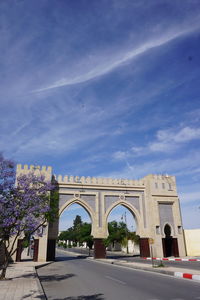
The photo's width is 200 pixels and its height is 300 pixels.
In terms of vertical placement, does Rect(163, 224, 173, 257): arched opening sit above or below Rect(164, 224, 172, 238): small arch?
below

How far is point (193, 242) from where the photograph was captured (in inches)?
1077

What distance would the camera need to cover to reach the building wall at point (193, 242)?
27203mm

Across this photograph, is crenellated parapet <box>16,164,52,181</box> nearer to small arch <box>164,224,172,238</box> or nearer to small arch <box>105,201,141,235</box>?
small arch <box>105,201,141,235</box>

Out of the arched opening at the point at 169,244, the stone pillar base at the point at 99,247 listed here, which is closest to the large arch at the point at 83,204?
the stone pillar base at the point at 99,247

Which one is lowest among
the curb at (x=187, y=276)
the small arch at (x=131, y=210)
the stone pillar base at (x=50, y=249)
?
the curb at (x=187, y=276)

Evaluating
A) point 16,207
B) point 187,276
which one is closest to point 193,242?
point 187,276

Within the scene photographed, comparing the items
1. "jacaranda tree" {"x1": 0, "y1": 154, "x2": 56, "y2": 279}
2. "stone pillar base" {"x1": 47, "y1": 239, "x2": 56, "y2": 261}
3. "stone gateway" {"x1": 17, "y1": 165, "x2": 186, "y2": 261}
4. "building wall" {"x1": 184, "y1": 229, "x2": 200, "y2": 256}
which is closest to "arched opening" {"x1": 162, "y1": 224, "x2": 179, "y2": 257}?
"stone gateway" {"x1": 17, "y1": 165, "x2": 186, "y2": 261}

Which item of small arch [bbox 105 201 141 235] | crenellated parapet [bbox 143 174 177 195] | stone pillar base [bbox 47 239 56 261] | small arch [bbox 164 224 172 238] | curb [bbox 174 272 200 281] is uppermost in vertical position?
crenellated parapet [bbox 143 174 177 195]

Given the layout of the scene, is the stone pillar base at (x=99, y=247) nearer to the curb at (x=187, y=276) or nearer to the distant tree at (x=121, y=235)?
the curb at (x=187, y=276)

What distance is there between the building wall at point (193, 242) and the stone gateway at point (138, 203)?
1.84 metres

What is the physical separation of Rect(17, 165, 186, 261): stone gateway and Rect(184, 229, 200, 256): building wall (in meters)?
1.84

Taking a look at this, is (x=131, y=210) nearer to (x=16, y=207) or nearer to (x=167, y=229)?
(x=167, y=229)

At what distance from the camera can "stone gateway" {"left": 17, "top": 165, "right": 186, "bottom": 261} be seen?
2483cm

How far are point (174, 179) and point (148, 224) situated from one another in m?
5.91
